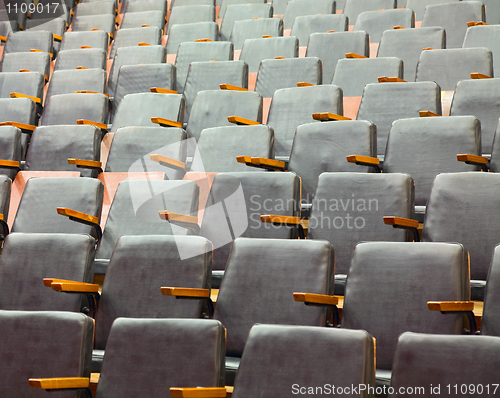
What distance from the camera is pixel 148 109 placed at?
1.80 feet

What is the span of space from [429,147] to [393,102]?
0.08 metres

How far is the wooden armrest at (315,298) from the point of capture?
27 cm

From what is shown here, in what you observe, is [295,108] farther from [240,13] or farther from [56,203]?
[240,13]

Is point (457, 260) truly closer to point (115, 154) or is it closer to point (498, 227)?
point (498, 227)

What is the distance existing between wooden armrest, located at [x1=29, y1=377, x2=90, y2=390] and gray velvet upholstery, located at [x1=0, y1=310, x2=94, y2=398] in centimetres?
2

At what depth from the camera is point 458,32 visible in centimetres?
62

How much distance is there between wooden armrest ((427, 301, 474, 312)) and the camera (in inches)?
9.9

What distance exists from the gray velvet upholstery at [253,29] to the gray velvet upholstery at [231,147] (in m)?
0.26

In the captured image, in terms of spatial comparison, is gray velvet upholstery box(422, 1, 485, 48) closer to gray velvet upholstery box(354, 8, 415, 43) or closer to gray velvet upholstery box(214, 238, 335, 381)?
gray velvet upholstery box(354, 8, 415, 43)

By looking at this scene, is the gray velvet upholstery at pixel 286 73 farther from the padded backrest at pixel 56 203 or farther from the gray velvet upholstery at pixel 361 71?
the padded backrest at pixel 56 203

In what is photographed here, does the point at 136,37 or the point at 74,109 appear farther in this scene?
the point at 136,37

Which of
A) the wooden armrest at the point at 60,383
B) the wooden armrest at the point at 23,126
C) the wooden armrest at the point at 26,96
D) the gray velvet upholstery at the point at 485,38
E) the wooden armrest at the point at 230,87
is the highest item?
the gray velvet upholstery at the point at 485,38

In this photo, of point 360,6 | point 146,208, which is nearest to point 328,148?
point 146,208

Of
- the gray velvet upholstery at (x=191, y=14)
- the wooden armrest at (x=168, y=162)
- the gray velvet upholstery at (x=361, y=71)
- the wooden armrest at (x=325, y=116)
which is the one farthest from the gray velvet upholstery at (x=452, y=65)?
the gray velvet upholstery at (x=191, y=14)
